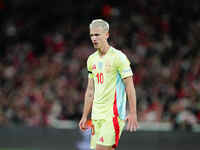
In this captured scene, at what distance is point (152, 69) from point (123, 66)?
21.2ft

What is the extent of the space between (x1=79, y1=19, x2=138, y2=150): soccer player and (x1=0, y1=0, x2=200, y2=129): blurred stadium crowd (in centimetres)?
447

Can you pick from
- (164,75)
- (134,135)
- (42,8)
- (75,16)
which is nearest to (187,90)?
(164,75)

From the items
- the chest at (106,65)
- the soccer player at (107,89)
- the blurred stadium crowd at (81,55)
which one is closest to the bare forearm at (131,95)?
the soccer player at (107,89)

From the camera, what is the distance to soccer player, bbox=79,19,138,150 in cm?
566

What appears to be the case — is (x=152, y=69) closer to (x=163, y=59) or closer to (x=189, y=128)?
(x=163, y=59)

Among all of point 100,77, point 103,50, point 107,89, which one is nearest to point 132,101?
point 107,89

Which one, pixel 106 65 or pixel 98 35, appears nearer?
pixel 98 35

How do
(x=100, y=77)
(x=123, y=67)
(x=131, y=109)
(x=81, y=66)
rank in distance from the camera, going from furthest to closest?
1. (x=81, y=66)
2. (x=100, y=77)
3. (x=123, y=67)
4. (x=131, y=109)

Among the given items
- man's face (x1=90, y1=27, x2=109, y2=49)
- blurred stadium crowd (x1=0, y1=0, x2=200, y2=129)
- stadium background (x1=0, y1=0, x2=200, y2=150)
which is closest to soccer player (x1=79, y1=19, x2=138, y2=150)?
man's face (x1=90, y1=27, x2=109, y2=49)

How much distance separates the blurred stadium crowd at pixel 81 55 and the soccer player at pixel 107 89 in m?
4.47

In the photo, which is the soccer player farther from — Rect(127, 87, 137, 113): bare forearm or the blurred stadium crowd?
the blurred stadium crowd

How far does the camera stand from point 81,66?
12.8m

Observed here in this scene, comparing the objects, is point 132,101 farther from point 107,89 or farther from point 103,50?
point 103,50

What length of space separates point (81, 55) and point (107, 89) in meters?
7.45
